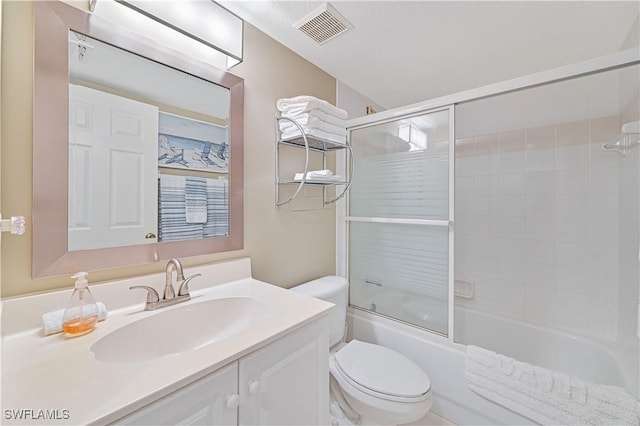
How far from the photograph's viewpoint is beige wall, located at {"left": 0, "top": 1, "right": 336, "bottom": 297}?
75cm

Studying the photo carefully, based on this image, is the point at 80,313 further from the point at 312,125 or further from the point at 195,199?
the point at 312,125

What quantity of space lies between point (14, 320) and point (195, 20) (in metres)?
1.22

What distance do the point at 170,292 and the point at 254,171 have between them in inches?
27.4

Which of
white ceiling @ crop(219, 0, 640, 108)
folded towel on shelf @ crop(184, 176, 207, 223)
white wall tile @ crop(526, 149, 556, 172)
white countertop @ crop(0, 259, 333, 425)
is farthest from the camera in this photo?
white wall tile @ crop(526, 149, 556, 172)

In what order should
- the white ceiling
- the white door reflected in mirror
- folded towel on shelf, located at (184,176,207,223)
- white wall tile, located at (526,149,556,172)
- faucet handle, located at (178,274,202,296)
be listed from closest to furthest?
the white door reflected in mirror, faucet handle, located at (178,274,202,296), folded towel on shelf, located at (184,176,207,223), the white ceiling, white wall tile, located at (526,149,556,172)

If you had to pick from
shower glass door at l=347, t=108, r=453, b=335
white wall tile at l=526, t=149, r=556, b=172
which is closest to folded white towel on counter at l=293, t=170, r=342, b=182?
shower glass door at l=347, t=108, r=453, b=335

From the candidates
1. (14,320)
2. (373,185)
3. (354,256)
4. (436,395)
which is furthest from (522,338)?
(14,320)

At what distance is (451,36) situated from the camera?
1.43m

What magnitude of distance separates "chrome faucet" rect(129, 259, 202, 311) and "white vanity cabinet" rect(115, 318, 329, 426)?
45 centimetres

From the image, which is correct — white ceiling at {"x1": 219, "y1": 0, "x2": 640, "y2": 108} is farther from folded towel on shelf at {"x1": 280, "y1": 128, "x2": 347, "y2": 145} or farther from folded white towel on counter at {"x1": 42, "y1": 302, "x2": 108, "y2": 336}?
folded white towel on counter at {"x1": 42, "y1": 302, "x2": 108, "y2": 336}

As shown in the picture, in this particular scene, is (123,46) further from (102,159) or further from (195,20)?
(102,159)

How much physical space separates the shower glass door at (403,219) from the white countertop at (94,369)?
1018mm

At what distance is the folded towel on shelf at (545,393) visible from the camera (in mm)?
1026

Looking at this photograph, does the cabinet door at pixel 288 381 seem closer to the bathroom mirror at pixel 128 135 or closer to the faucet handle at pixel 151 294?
the faucet handle at pixel 151 294
